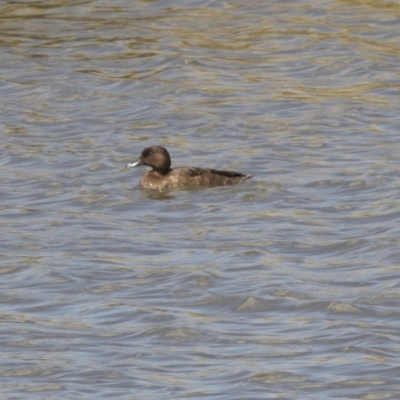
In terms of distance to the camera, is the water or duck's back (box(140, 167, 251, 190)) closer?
the water

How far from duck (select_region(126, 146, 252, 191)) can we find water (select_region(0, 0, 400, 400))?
0.09 m

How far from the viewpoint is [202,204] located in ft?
41.1

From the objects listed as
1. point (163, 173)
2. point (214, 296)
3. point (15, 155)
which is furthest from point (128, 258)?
point (15, 155)

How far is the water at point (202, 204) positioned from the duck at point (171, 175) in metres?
0.09

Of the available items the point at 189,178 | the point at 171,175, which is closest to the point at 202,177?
the point at 189,178

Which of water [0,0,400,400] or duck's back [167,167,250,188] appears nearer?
water [0,0,400,400]

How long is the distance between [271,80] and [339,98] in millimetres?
1012

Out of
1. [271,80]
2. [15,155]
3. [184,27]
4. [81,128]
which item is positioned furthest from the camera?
[184,27]

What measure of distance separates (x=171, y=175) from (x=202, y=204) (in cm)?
83

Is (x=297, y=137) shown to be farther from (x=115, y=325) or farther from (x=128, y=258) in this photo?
(x=115, y=325)

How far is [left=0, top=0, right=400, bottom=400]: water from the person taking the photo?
830cm

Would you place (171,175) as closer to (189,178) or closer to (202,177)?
(189,178)

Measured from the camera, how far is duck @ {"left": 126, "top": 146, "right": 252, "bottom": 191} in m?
12.9

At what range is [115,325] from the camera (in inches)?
352
